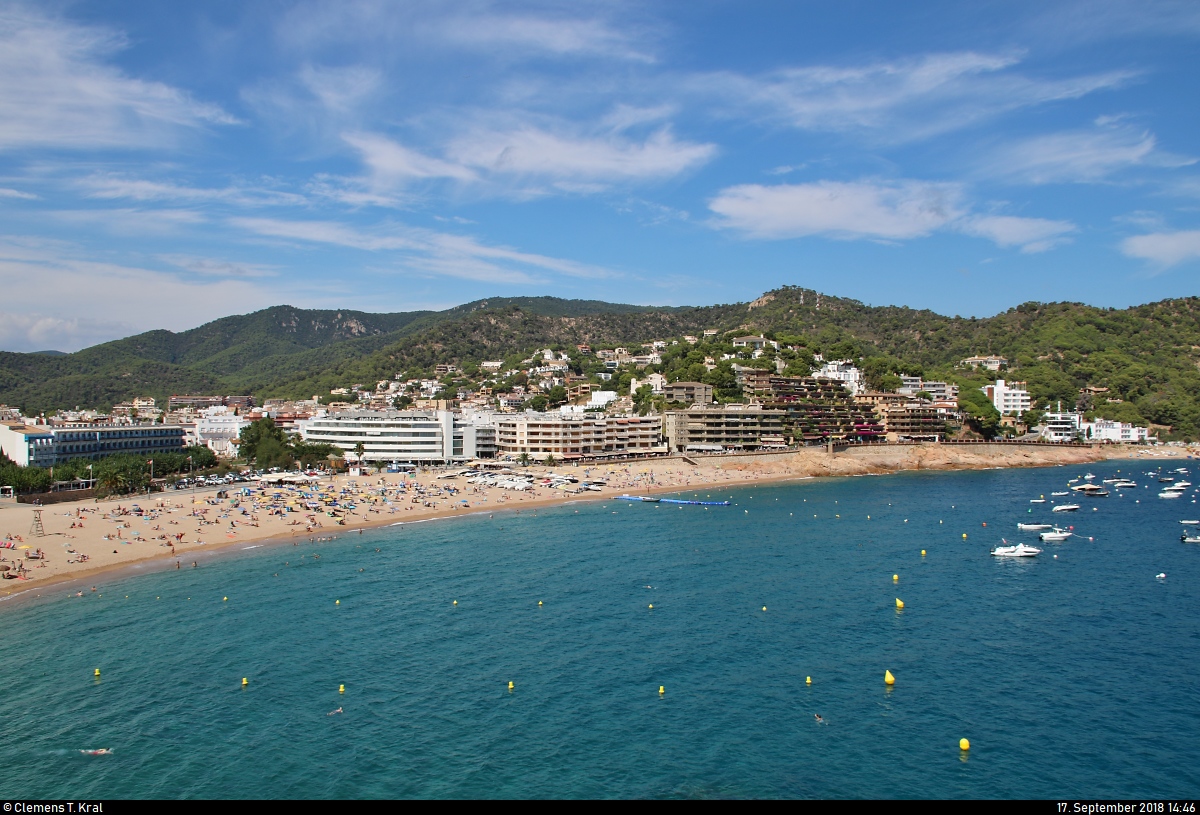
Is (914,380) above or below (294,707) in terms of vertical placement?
above

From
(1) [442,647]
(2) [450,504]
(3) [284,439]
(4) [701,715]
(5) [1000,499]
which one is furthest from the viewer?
(3) [284,439]

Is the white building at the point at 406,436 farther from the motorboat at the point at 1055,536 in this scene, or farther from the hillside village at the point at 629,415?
the motorboat at the point at 1055,536

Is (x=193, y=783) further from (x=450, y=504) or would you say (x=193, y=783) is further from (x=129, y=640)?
(x=450, y=504)

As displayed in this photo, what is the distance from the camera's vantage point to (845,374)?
443 feet

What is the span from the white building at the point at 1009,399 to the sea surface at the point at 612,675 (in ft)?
305

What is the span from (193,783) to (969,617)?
29275mm

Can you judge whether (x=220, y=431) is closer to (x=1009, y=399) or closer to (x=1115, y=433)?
(x=1009, y=399)

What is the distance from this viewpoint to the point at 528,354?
652 feet

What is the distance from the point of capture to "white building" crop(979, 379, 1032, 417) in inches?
5276

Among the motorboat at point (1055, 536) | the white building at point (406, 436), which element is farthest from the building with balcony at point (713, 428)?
the motorboat at point (1055, 536)

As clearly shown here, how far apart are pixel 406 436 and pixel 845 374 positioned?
77.1 meters

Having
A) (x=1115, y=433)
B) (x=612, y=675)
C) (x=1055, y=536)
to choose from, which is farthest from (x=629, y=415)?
(x=612, y=675)

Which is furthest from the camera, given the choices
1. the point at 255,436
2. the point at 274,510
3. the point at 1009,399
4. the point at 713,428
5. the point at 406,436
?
the point at 1009,399

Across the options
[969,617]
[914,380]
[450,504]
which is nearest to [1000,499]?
[969,617]
